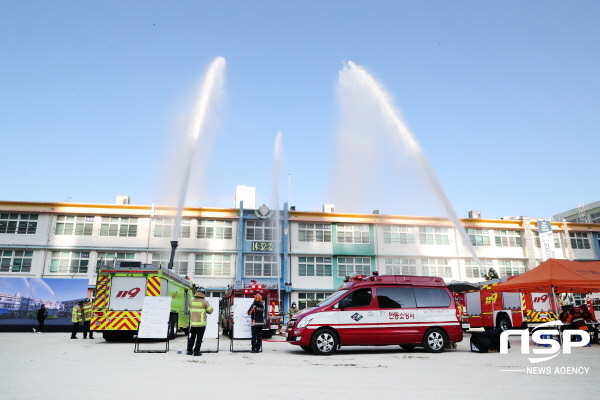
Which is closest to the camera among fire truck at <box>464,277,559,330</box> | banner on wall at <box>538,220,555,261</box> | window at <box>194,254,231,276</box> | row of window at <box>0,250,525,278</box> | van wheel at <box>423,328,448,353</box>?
van wheel at <box>423,328,448,353</box>

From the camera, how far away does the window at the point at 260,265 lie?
137 feet

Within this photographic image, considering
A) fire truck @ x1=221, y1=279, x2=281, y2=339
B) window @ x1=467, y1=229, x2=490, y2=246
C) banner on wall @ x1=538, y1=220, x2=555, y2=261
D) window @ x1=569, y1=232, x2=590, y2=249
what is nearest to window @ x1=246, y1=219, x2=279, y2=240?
fire truck @ x1=221, y1=279, x2=281, y2=339

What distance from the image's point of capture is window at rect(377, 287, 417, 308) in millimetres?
13492

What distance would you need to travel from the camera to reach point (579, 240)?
1954 inches

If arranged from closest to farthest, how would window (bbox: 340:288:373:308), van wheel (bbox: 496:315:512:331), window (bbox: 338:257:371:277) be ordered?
window (bbox: 340:288:373:308) < van wheel (bbox: 496:315:512:331) < window (bbox: 338:257:371:277)

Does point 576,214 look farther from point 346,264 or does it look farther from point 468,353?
point 468,353

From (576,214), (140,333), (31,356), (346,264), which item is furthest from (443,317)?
(576,214)

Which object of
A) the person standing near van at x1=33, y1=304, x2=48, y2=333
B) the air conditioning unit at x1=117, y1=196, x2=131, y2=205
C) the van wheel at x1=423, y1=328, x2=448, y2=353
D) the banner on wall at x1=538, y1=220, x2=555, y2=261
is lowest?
the van wheel at x1=423, y1=328, x2=448, y2=353

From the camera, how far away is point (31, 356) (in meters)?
12.1

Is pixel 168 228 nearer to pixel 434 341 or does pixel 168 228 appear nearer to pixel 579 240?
pixel 434 341

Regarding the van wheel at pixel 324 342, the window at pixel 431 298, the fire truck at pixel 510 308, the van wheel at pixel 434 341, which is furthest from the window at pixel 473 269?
the van wheel at pixel 324 342

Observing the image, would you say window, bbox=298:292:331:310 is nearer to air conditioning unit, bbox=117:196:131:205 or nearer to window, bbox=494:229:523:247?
window, bbox=494:229:523:247

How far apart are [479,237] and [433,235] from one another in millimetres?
5071

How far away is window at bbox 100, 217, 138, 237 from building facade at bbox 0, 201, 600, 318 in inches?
3.5
